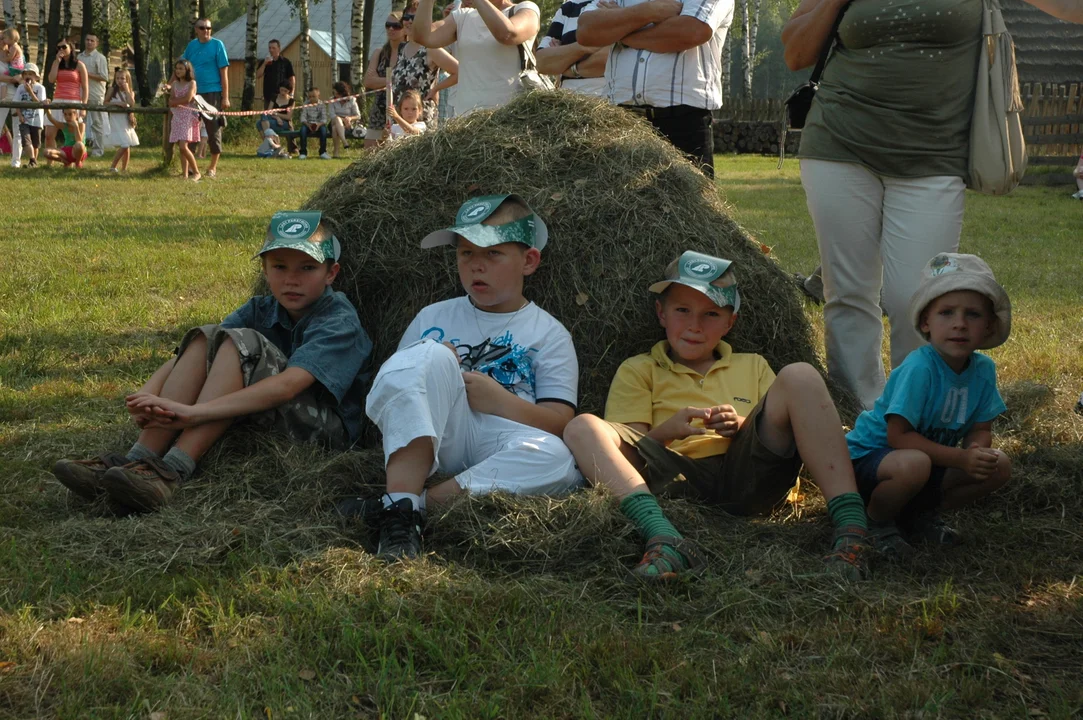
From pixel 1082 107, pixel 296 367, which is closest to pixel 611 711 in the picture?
pixel 296 367

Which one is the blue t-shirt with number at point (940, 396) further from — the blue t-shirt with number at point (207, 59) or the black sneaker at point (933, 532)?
the blue t-shirt with number at point (207, 59)

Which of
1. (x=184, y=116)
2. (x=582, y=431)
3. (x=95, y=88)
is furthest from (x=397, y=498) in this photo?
(x=95, y=88)

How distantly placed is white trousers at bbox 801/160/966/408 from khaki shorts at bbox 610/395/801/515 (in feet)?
3.34

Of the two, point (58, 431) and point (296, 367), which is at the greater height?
point (296, 367)

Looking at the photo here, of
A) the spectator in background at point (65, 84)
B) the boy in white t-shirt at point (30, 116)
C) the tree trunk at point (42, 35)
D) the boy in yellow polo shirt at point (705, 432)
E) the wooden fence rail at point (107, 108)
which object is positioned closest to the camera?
the boy in yellow polo shirt at point (705, 432)

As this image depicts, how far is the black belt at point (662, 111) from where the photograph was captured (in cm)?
575

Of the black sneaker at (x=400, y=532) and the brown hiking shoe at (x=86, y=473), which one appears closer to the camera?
the black sneaker at (x=400, y=532)

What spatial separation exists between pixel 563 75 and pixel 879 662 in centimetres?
549

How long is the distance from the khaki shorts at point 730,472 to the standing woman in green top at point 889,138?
42.4 inches

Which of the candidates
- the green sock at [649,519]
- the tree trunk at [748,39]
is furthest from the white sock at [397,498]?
the tree trunk at [748,39]

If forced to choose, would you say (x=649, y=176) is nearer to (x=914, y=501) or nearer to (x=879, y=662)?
Answer: (x=914, y=501)

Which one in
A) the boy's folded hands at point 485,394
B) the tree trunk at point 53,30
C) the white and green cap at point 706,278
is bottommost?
the boy's folded hands at point 485,394

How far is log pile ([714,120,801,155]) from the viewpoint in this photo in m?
29.6

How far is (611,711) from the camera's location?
267 cm
